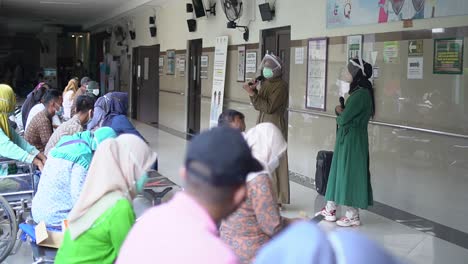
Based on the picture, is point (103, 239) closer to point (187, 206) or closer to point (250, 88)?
point (187, 206)

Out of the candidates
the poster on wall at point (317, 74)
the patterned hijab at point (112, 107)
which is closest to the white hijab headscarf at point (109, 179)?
the patterned hijab at point (112, 107)

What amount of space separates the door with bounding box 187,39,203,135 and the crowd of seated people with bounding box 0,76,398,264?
21.6ft

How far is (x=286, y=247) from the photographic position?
1027 millimetres

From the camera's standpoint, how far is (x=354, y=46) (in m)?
5.85

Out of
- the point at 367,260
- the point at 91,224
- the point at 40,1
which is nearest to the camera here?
the point at 367,260

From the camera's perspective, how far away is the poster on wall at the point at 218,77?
9062 mm

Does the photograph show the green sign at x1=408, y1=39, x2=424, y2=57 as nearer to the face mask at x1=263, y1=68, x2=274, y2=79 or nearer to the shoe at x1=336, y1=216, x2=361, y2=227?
the face mask at x1=263, y1=68, x2=274, y2=79

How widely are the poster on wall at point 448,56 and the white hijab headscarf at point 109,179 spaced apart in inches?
135

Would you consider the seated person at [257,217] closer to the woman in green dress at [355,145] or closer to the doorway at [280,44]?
the woman in green dress at [355,145]

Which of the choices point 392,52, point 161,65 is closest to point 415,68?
point 392,52

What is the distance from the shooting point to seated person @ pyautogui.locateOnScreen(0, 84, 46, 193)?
162 inches

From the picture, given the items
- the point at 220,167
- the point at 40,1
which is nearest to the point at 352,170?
the point at 220,167

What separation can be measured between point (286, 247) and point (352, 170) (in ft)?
12.5

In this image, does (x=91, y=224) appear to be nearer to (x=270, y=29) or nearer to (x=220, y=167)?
(x=220, y=167)
